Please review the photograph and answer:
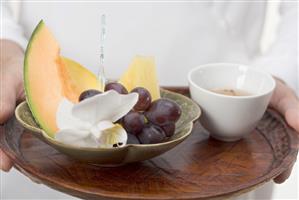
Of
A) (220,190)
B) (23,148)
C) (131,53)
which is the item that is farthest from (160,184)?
(131,53)

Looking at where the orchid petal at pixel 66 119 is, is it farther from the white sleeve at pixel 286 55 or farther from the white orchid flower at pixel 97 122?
the white sleeve at pixel 286 55

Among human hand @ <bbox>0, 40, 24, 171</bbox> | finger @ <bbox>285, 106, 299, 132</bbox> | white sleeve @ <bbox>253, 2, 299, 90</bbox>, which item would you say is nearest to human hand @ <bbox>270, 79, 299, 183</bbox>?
finger @ <bbox>285, 106, 299, 132</bbox>

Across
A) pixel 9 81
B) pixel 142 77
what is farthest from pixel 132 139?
pixel 9 81

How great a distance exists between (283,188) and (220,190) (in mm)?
271

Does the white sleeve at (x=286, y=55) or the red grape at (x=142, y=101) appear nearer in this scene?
the red grape at (x=142, y=101)

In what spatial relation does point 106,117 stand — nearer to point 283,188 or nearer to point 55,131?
point 55,131

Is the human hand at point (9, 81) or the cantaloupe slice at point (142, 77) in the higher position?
the cantaloupe slice at point (142, 77)

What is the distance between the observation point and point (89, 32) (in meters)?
1.05

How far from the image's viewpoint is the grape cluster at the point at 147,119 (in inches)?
26.4

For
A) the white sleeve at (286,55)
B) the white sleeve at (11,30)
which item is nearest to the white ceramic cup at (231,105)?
the white sleeve at (286,55)

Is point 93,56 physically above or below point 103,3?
below

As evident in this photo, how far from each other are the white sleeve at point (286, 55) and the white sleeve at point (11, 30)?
48cm

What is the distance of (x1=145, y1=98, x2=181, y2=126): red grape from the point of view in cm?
69

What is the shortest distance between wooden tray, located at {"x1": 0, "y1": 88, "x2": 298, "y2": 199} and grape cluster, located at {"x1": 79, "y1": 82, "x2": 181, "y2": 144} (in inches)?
1.9
